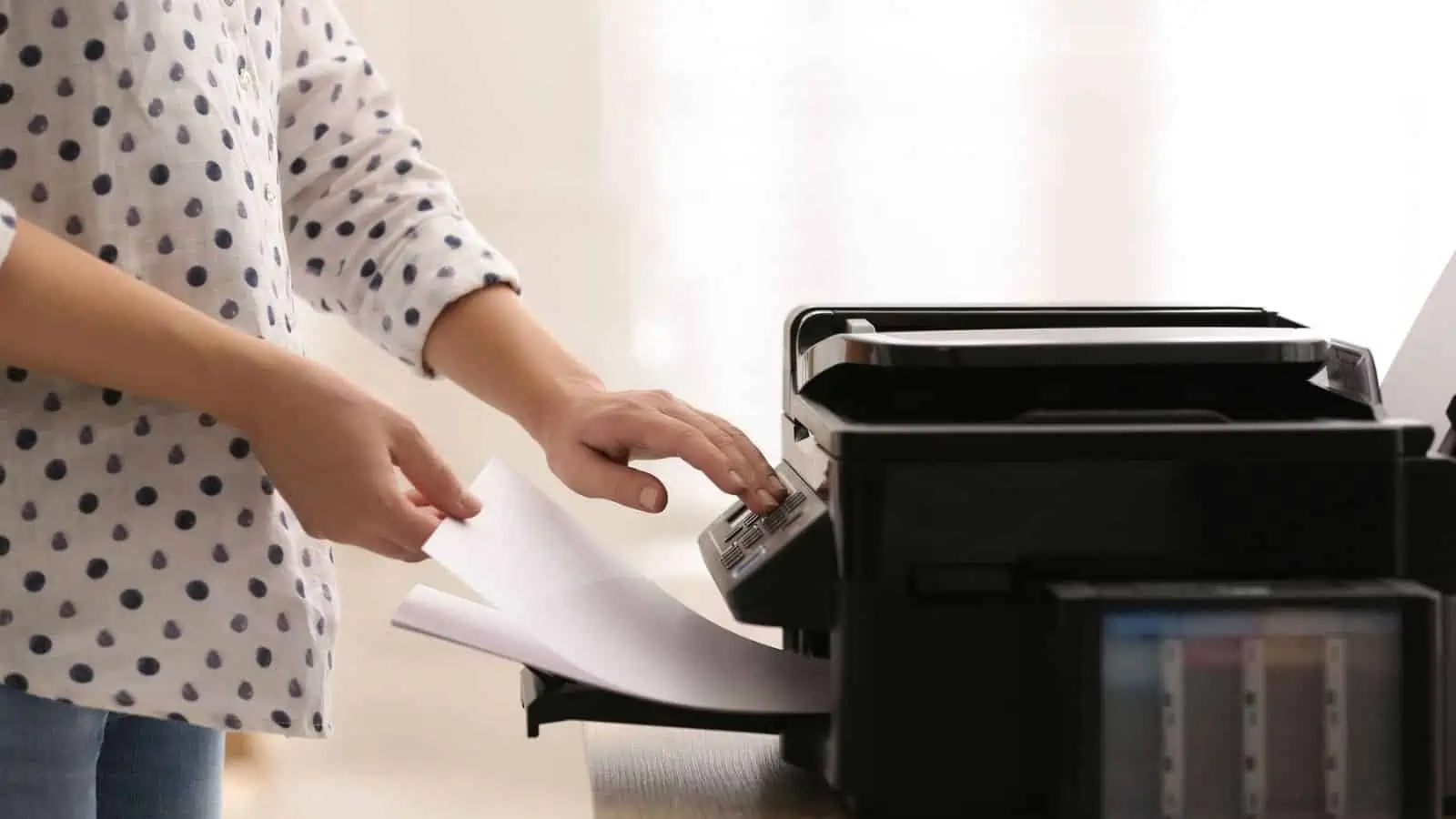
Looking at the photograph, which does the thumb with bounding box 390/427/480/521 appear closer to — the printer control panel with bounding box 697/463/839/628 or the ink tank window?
the printer control panel with bounding box 697/463/839/628

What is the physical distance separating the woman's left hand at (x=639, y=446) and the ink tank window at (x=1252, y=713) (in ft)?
0.85

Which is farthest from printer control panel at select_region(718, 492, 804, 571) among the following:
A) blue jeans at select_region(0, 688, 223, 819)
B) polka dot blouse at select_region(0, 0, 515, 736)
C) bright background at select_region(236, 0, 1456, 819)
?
bright background at select_region(236, 0, 1456, 819)

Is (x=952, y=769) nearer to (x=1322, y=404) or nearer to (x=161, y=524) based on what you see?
(x=1322, y=404)

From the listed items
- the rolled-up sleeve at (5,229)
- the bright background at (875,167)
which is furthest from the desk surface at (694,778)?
the bright background at (875,167)

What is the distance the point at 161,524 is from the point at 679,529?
5.20 ft

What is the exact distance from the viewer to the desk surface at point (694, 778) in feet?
2.51

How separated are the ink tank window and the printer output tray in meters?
0.16

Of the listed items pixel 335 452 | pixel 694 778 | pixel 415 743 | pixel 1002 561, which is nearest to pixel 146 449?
pixel 335 452

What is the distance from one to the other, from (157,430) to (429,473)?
15 cm

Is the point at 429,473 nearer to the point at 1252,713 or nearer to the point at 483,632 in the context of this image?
the point at 483,632

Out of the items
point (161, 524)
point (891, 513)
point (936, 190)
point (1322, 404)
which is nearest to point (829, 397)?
point (891, 513)

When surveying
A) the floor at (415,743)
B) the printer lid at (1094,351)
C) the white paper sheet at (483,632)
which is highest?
the printer lid at (1094,351)

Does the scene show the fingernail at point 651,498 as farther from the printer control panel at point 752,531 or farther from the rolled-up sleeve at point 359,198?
the rolled-up sleeve at point 359,198

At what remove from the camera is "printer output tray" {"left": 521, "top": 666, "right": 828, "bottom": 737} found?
763 millimetres
